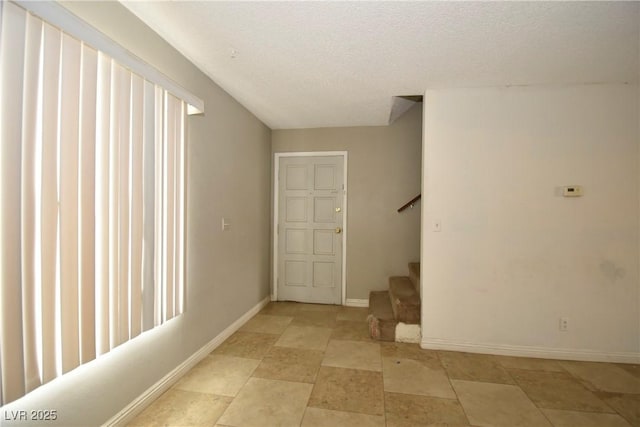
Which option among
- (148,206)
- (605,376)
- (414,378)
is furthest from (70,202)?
(605,376)

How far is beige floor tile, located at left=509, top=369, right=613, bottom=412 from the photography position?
1.80 metres

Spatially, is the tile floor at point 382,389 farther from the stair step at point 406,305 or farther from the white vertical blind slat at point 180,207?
the white vertical blind slat at point 180,207

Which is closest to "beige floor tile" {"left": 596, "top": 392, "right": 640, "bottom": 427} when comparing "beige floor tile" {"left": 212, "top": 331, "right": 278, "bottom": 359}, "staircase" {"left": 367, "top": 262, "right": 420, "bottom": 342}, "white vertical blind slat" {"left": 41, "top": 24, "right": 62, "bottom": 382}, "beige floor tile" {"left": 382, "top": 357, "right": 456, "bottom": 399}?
"beige floor tile" {"left": 382, "top": 357, "right": 456, "bottom": 399}

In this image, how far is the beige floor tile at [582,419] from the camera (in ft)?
5.35

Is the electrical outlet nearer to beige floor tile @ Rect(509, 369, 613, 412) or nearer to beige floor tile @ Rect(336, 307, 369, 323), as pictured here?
beige floor tile @ Rect(509, 369, 613, 412)

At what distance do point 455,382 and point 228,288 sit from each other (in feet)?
7.15

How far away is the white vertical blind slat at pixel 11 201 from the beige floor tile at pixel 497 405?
2.34 metres

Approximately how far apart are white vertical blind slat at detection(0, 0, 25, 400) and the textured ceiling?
0.72 m

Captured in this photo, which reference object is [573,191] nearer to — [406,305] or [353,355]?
[406,305]

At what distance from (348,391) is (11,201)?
7.00ft

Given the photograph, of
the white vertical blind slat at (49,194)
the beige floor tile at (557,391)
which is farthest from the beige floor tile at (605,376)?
the white vertical blind slat at (49,194)

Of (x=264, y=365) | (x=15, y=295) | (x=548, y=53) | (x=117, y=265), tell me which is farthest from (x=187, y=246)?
(x=548, y=53)

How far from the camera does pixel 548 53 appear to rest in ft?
6.34

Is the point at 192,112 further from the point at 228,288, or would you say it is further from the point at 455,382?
the point at 455,382
